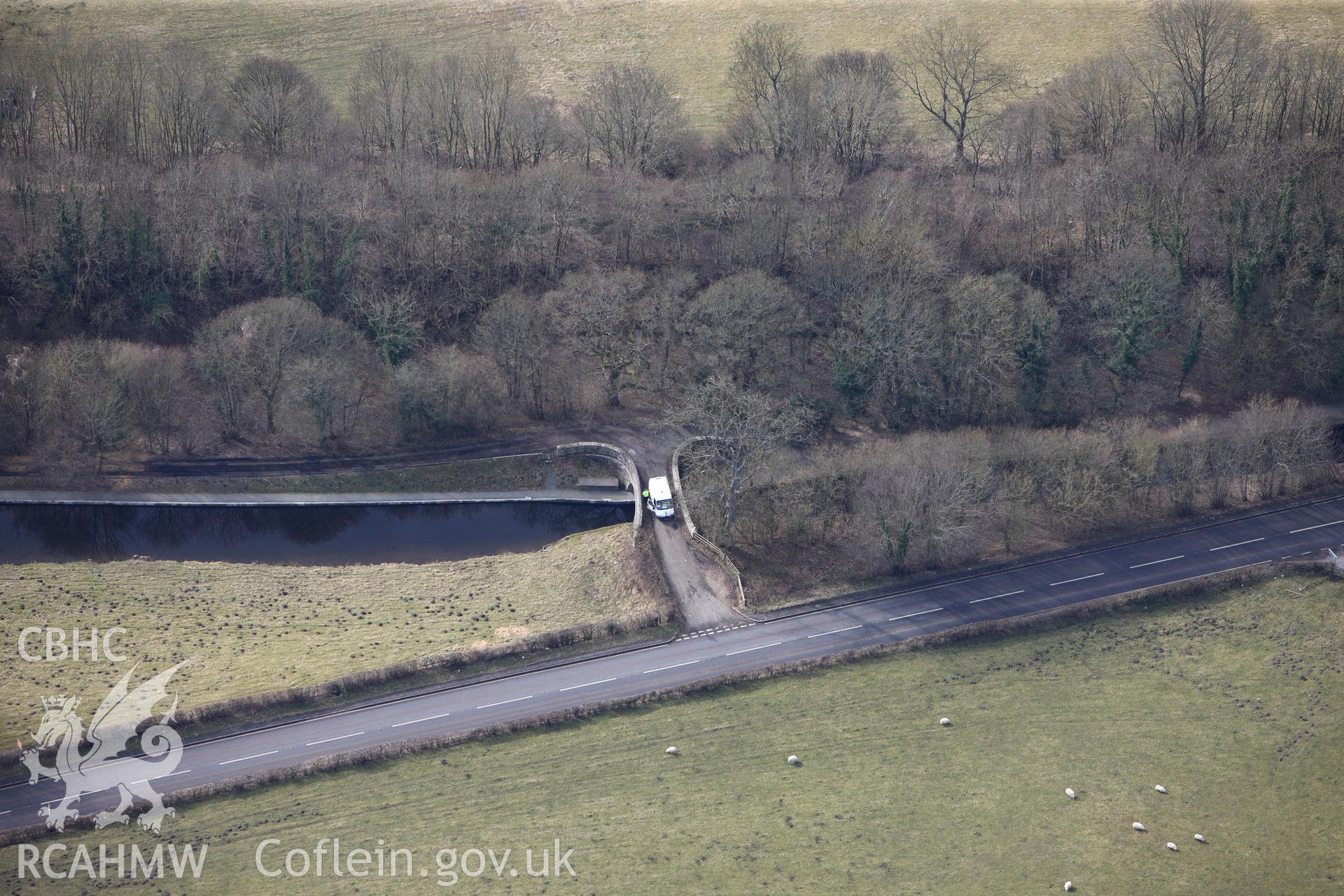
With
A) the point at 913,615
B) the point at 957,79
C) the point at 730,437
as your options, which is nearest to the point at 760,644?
the point at 913,615

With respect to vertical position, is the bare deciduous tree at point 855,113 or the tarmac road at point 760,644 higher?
the bare deciduous tree at point 855,113

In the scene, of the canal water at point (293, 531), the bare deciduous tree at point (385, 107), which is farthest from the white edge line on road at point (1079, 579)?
the bare deciduous tree at point (385, 107)

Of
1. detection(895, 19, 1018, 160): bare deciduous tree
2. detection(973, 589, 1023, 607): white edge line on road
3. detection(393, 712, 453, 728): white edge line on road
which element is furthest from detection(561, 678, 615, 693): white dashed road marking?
detection(895, 19, 1018, 160): bare deciduous tree

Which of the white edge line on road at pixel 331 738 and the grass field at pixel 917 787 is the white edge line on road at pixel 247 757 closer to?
the white edge line on road at pixel 331 738

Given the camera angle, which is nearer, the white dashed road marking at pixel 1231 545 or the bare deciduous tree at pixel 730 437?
the white dashed road marking at pixel 1231 545

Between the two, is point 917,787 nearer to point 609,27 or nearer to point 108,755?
point 108,755

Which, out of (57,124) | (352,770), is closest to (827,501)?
(352,770)
